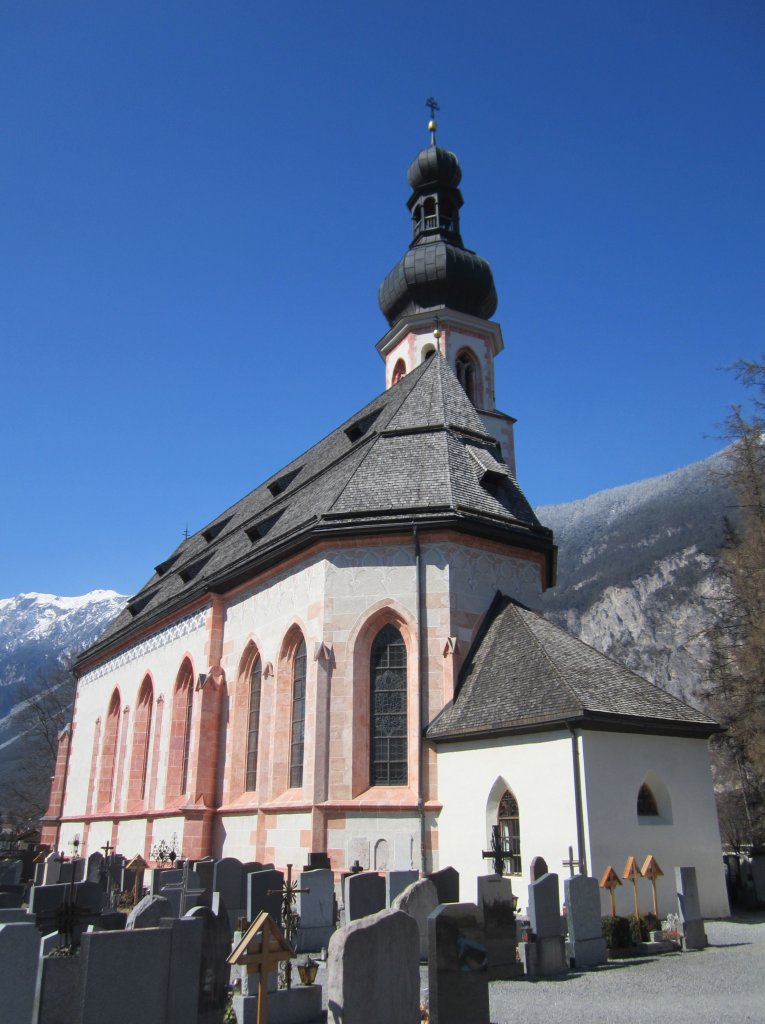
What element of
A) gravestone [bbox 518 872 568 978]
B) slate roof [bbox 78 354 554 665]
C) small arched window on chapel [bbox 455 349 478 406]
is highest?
small arched window on chapel [bbox 455 349 478 406]

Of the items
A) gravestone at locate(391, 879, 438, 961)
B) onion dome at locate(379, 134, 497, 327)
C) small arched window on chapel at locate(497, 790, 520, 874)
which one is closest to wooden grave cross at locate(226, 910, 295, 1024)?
gravestone at locate(391, 879, 438, 961)

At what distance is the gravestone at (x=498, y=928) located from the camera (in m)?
9.80

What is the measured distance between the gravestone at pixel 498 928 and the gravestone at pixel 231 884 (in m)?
5.48

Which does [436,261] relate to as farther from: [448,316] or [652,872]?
[652,872]

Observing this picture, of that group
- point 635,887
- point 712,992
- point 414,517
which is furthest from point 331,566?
point 712,992

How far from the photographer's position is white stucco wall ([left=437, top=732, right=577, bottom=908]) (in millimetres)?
13539

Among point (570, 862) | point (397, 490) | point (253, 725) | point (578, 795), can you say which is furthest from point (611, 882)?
point (253, 725)

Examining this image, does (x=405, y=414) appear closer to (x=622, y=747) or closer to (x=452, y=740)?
(x=452, y=740)

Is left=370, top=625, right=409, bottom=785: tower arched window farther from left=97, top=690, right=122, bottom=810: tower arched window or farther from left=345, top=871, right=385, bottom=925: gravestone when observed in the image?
left=97, top=690, right=122, bottom=810: tower arched window

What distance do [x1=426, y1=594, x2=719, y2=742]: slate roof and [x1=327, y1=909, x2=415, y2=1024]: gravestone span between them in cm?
725

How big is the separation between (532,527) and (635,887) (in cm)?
890

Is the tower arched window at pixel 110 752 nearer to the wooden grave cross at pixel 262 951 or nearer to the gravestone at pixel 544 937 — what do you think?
the gravestone at pixel 544 937

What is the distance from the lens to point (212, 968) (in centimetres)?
740

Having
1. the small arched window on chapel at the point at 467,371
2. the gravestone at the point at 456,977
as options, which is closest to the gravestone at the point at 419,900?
the gravestone at the point at 456,977
